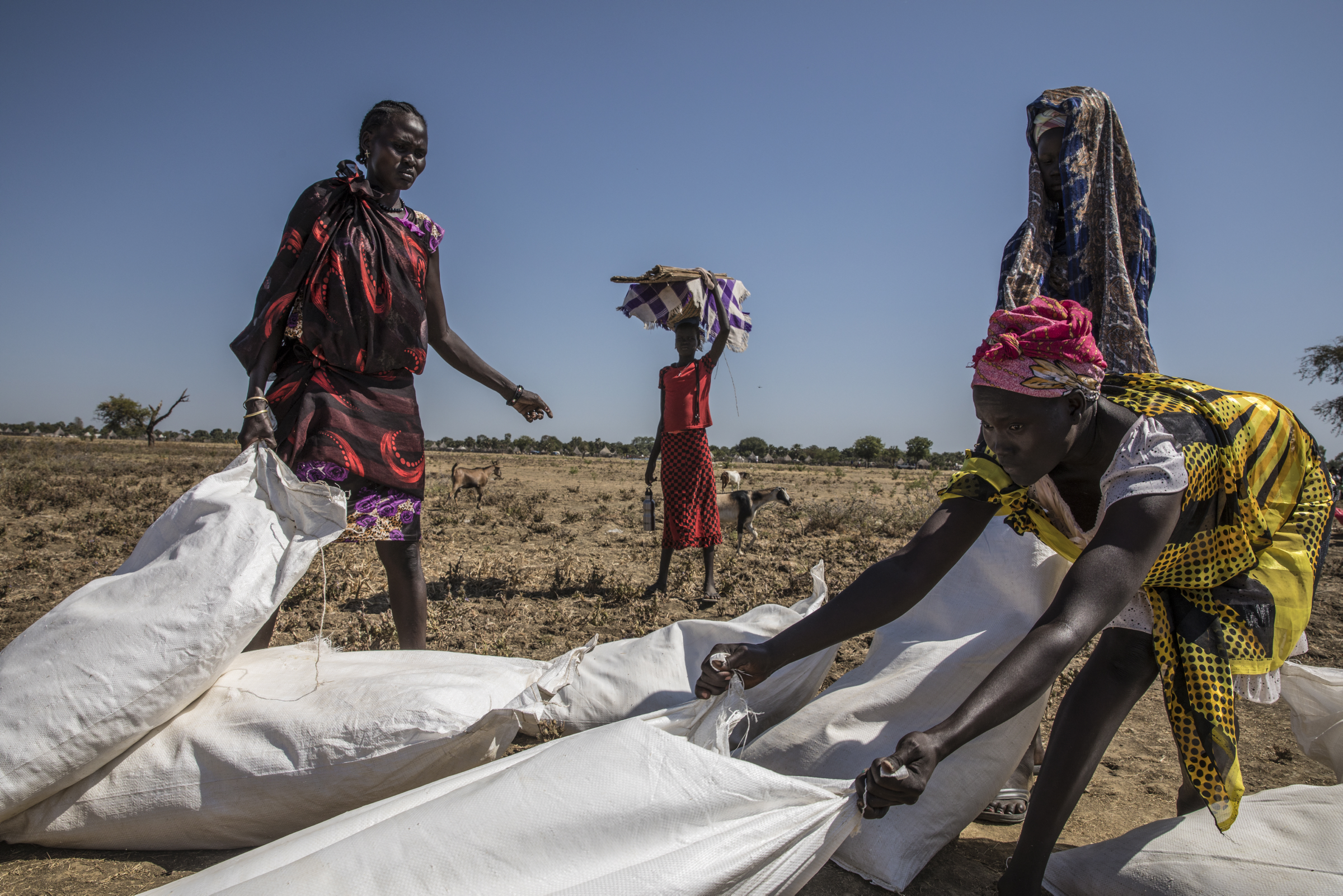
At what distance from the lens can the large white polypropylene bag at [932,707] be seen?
1.63 m

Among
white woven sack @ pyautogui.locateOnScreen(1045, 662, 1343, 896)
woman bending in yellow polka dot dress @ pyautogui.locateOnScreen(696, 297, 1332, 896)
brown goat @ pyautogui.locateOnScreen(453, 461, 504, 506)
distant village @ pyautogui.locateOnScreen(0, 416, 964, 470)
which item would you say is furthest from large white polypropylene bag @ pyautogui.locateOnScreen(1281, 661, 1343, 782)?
distant village @ pyautogui.locateOnScreen(0, 416, 964, 470)

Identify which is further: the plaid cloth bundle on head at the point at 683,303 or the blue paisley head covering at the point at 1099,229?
the plaid cloth bundle on head at the point at 683,303

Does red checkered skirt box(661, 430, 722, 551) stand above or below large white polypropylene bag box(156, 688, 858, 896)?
above

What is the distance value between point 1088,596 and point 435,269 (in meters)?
2.11

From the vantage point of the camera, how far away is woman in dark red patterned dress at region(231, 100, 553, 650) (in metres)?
2.12

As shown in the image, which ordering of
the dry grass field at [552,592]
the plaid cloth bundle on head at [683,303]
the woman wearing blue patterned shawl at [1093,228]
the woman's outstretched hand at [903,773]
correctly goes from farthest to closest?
the plaid cloth bundle on head at [683,303], the woman wearing blue patterned shawl at [1093,228], the dry grass field at [552,592], the woman's outstretched hand at [903,773]

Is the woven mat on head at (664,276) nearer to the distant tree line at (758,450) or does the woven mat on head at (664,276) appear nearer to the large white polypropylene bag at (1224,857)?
the large white polypropylene bag at (1224,857)

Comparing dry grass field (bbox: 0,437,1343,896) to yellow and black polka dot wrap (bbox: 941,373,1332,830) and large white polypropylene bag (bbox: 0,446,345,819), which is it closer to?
large white polypropylene bag (bbox: 0,446,345,819)

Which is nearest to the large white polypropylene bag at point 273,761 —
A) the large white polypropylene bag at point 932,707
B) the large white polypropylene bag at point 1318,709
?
the large white polypropylene bag at point 932,707

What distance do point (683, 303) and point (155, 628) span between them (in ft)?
11.7

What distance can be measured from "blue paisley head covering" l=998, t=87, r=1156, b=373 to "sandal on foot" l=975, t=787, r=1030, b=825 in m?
1.30

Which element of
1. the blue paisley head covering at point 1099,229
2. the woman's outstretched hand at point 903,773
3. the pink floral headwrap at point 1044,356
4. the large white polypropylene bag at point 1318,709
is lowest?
the large white polypropylene bag at point 1318,709

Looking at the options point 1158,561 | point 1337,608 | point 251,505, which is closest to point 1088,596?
point 1158,561

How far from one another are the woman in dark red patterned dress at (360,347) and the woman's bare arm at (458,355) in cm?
9
